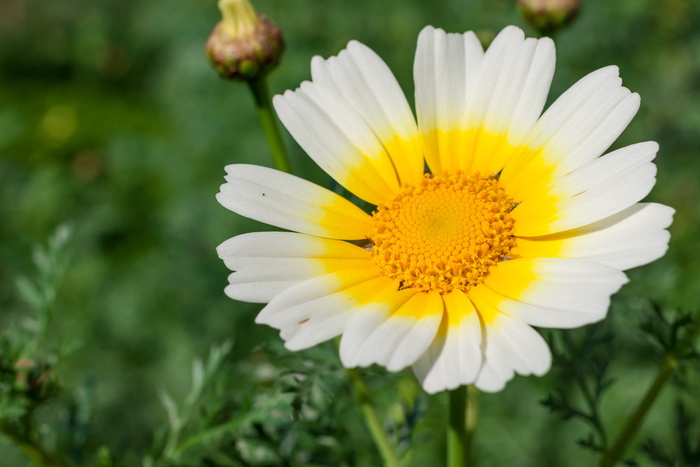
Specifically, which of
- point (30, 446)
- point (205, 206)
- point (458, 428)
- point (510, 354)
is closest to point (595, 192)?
point (510, 354)

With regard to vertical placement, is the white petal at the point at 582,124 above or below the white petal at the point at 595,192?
above

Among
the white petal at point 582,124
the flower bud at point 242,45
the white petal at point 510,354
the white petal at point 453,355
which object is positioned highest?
the flower bud at point 242,45

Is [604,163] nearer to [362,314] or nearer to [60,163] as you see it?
[362,314]

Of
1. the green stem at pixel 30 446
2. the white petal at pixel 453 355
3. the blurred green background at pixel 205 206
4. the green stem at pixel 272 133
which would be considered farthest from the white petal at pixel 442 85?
the blurred green background at pixel 205 206

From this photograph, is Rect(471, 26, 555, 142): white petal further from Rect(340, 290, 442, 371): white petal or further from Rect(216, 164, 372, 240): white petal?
Rect(340, 290, 442, 371): white petal

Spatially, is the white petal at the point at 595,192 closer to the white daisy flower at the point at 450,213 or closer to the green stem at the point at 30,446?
the white daisy flower at the point at 450,213

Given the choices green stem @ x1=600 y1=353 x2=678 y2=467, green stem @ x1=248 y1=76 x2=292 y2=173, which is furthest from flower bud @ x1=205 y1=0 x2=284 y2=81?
green stem @ x1=600 y1=353 x2=678 y2=467
